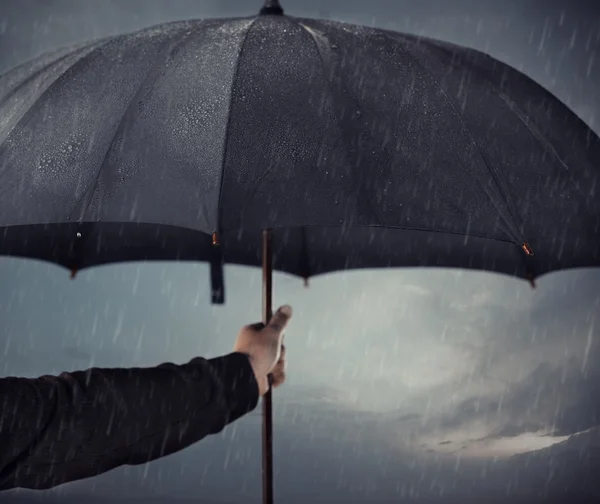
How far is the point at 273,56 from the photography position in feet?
7.03

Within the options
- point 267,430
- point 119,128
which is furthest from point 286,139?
point 267,430

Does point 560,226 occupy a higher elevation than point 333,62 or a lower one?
lower

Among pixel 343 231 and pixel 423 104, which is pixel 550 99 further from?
pixel 343 231

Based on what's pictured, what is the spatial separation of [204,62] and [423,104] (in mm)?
621

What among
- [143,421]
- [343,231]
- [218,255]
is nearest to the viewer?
[143,421]

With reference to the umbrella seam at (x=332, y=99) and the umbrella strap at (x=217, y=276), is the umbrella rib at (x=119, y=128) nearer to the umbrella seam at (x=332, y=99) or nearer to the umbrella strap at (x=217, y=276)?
the umbrella seam at (x=332, y=99)

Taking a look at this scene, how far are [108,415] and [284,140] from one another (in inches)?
31.3

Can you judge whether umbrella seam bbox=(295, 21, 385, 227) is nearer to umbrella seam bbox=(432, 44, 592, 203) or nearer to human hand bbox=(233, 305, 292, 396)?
human hand bbox=(233, 305, 292, 396)

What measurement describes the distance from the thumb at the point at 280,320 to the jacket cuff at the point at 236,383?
27 cm

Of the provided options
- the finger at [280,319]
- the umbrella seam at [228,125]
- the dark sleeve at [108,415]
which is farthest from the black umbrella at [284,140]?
the dark sleeve at [108,415]

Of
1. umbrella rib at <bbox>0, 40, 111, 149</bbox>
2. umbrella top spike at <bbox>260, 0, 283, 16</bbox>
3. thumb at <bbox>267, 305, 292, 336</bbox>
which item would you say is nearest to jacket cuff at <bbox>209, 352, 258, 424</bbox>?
thumb at <bbox>267, 305, 292, 336</bbox>

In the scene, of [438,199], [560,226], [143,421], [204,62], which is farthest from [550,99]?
[143,421]

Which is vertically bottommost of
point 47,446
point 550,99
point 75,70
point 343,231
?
point 47,446

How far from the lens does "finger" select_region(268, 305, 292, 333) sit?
6.92 feet
